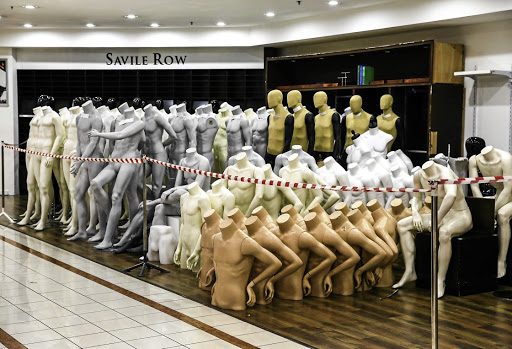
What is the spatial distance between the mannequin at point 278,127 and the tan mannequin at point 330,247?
3720 millimetres

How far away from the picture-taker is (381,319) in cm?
597

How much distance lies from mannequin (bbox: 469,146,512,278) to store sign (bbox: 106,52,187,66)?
32.6 feet

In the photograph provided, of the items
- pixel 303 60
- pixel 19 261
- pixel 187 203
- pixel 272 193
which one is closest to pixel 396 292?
pixel 272 193

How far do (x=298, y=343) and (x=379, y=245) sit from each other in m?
1.79

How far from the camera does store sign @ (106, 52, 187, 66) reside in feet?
53.4

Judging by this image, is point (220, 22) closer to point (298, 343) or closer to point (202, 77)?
point (202, 77)

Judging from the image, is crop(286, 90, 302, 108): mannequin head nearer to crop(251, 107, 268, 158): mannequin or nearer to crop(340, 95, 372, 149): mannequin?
crop(251, 107, 268, 158): mannequin

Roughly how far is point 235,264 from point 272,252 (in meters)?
0.36

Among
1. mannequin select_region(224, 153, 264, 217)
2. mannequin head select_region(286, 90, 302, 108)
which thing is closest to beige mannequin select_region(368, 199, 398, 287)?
mannequin select_region(224, 153, 264, 217)

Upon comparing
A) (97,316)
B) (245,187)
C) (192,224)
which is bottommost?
(97,316)

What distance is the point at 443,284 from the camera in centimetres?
676

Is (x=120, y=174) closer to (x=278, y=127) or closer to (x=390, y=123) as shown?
(x=278, y=127)

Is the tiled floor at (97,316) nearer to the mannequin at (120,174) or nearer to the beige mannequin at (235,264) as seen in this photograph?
the beige mannequin at (235,264)

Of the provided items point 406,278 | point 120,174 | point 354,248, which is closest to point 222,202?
point 354,248
